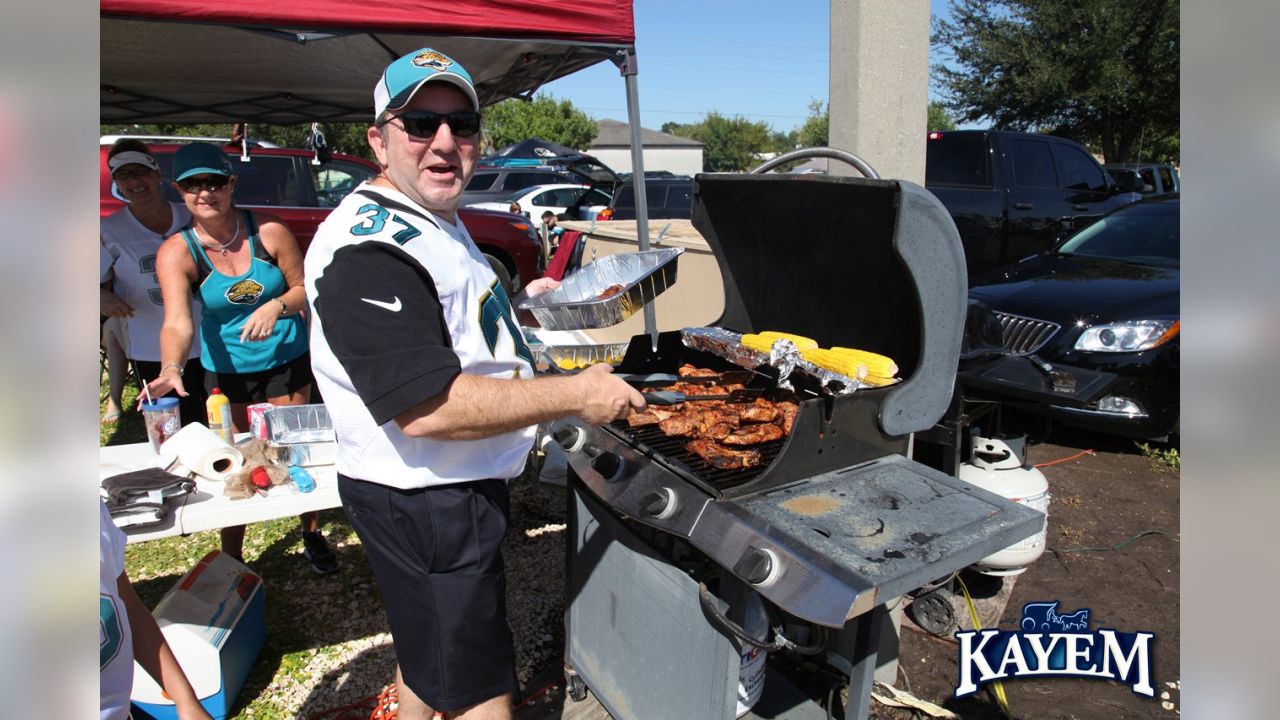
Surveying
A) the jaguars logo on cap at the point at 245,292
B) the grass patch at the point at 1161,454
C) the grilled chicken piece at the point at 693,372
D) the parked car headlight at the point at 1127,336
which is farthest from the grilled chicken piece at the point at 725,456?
the grass patch at the point at 1161,454

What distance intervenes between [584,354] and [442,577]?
1721mm

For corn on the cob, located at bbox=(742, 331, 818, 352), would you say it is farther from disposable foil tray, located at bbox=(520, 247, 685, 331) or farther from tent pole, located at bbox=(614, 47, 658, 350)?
tent pole, located at bbox=(614, 47, 658, 350)

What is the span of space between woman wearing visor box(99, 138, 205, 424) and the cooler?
1103 millimetres

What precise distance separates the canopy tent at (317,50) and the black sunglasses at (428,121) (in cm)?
168

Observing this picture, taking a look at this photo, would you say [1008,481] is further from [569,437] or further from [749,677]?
[569,437]

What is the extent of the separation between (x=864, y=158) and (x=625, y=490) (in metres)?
1.65

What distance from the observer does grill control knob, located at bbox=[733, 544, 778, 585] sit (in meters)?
1.75

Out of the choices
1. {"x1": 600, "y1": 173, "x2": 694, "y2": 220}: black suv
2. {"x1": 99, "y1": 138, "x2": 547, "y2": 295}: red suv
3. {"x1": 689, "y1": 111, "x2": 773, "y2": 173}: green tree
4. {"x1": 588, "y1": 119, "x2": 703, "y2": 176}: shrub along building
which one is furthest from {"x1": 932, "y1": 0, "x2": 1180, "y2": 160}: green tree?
{"x1": 689, "y1": 111, "x2": 773, "y2": 173}: green tree

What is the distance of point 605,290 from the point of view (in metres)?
2.99

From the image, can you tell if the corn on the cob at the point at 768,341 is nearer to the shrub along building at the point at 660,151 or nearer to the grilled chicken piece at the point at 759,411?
the grilled chicken piece at the point at 759,411

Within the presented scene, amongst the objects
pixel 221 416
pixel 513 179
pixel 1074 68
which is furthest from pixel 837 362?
pixel 1074 68

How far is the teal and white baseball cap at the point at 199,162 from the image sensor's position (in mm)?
3223

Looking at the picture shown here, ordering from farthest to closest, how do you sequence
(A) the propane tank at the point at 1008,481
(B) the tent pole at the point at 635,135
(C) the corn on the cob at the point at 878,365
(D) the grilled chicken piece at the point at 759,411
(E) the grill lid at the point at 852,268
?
(B) the tent pole at the point at 635,135
(A) the propane tank at the point at 1008,481
(D) the grilled chicken piece at the point at 759,411
(C) the corn on the cob at the point at 878,365
(E) the grill lid at the point at 852,268
